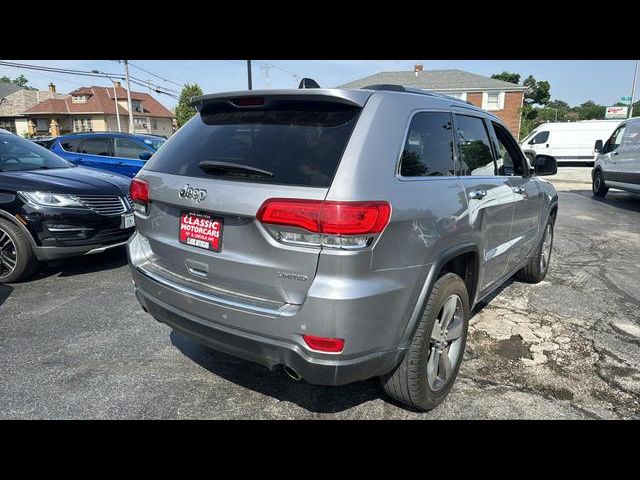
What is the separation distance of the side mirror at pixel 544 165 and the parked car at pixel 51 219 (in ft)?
15.2

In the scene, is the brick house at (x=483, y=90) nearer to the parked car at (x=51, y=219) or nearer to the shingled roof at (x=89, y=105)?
the parked car at (x=51, y=219)

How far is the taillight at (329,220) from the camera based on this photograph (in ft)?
6.27

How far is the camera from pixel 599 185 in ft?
40.9

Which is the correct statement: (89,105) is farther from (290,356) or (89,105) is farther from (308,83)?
(290,356)

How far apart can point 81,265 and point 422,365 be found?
478 centimetres

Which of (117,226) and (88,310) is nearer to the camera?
(88,310)

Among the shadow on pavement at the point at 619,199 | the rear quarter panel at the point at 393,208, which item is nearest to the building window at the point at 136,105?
the shadow on pavement at the point at 619,199

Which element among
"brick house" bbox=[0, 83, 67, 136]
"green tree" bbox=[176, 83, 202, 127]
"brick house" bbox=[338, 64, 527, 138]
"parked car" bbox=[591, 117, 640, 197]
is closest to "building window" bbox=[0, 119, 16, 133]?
"brick house" bbox=[0, 83, 67, 136]

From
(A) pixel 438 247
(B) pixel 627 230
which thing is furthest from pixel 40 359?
(B) pixel 627 230

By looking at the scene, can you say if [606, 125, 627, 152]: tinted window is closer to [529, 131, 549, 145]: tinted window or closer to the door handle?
the door handle

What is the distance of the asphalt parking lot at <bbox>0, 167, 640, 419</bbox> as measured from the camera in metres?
2.66
